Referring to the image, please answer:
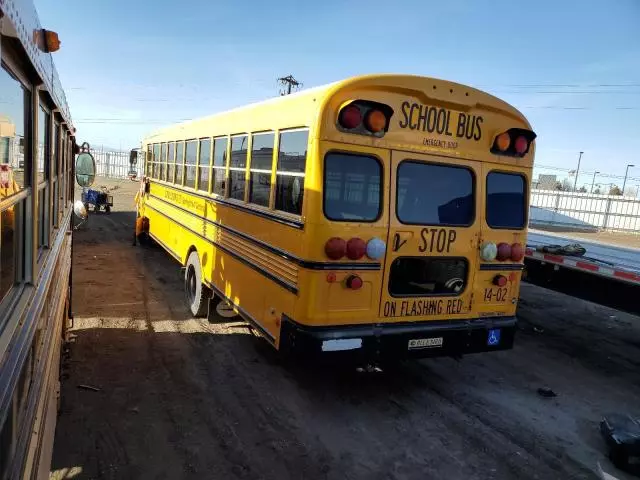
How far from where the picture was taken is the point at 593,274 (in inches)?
218

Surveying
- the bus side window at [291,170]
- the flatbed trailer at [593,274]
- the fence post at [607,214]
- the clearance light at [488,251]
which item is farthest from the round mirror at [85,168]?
the fence post at [607,214]

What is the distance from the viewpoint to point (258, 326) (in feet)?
13.7

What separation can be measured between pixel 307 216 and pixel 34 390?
2.09 meters

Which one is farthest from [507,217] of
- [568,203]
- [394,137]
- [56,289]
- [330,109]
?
[568,203]

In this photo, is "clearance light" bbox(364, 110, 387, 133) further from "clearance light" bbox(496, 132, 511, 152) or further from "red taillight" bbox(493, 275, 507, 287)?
"red taillight" bbox(493, 275, 507, 287)

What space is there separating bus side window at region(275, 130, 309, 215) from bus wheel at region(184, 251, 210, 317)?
224 centimetres

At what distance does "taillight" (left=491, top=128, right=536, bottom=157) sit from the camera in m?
4.09

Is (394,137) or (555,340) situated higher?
(394,137)

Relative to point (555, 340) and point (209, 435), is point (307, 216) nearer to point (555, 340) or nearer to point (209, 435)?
point (209, 435)

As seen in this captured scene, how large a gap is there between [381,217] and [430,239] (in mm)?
497

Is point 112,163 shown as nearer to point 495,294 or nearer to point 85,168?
point 85,168

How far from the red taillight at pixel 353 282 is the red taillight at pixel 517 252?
1571 millimetres

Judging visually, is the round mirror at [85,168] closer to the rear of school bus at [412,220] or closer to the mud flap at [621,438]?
the rear of school bus at [412,220]

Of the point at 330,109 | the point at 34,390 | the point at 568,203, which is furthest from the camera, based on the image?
the point at 568,203
